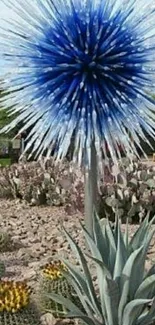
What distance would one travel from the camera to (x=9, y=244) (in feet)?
23.9

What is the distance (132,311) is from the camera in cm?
391

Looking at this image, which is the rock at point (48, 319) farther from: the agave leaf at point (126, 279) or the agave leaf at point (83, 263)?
the agave leaf at point (126, 279)

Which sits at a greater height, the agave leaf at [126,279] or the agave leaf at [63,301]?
the agave leaf at [126,279]

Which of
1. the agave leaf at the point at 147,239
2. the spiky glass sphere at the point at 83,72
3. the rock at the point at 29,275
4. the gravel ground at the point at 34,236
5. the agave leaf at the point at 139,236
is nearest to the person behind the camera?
the spiky glass sphere at the point at 83,72

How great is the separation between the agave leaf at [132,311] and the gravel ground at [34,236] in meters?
0.92

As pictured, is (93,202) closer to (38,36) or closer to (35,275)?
(38,36)

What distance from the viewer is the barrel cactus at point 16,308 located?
4.19 metres

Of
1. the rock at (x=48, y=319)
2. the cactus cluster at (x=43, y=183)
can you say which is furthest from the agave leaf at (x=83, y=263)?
the cactus cluster at (x=43, y=183)

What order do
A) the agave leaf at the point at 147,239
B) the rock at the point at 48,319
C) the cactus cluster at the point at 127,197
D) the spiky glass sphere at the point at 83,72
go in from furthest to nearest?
1. the cactus cluster at the point at 127,197
2. the rock at the point at 48,319
3. the agave leaf at the point at 147,239
4. the spiky glass sphere at the point at 83,72

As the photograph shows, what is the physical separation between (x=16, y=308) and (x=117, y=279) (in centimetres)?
69

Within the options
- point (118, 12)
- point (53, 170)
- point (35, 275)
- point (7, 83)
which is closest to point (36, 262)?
point (35, 275)

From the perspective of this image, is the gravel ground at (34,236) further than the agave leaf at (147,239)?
Yes

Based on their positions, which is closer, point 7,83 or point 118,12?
point 118,12

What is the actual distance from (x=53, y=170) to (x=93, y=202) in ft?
22.9
